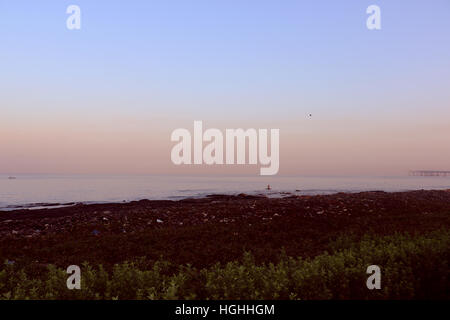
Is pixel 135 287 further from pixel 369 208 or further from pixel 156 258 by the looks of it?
pixel 369 208

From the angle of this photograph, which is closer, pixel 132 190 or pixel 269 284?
pixel 269 284

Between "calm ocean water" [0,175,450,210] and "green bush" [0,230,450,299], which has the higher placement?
"green bush" [0,230,450,299]

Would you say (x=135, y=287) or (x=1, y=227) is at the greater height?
(x=135, y=287)

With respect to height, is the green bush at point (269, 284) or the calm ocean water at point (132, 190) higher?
the green bush at point (269, 284)

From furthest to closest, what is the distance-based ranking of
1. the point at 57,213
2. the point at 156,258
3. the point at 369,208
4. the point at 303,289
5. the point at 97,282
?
the point at 57,213 < the point at 369,208 < the point at 156,258 < the point at 97,282 < the point at 303,289

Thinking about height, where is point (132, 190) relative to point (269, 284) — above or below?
below

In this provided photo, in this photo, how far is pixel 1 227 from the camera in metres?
24.6

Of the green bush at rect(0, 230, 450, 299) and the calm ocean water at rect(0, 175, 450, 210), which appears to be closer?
the green bush at rect(0, 230, 450, 299)

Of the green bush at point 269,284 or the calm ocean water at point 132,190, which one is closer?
the green bush at point 269,284

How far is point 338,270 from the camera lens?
237 inches
